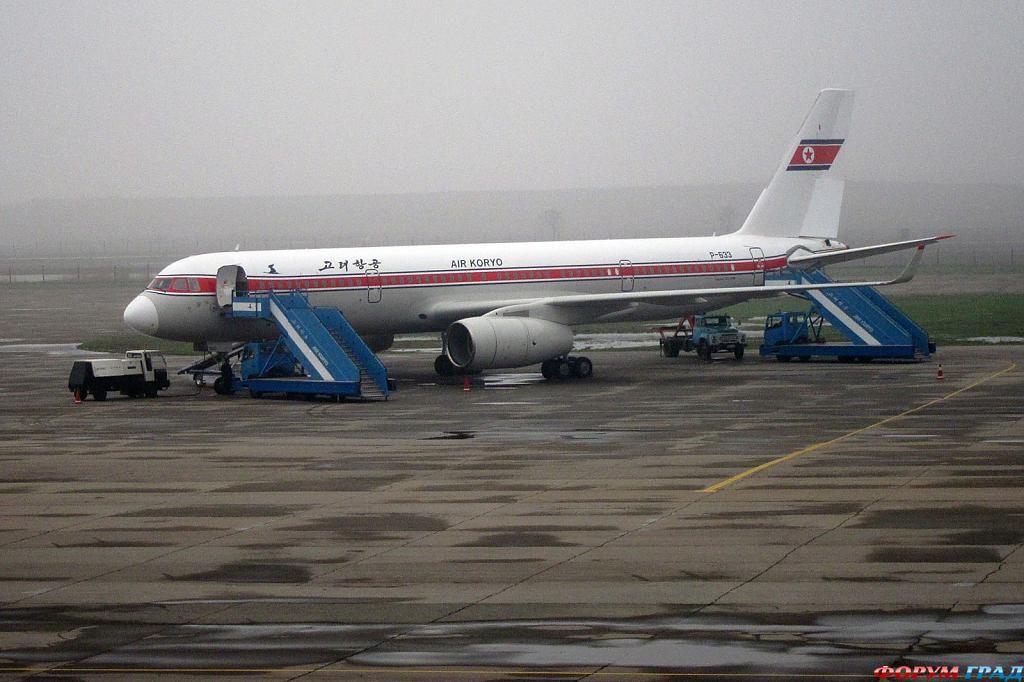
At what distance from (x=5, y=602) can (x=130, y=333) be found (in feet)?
169

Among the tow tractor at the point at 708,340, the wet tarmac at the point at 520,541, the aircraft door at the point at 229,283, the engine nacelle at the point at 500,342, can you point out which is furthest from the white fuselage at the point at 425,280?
the wet tarmac at the point at 520,541

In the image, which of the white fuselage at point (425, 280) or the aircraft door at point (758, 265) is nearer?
the white fuselage at point (425, 280)

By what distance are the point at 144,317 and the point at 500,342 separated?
10412 mm

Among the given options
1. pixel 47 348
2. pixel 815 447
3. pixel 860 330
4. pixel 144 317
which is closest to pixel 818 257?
pixel 860 330

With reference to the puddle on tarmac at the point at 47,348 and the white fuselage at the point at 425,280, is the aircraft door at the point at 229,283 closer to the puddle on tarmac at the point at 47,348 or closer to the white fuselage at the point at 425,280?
the white fuselage at the point at 425,280

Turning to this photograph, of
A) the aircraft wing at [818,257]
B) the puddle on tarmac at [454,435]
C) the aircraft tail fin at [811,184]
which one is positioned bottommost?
the puddle on tarmac at [454,435]

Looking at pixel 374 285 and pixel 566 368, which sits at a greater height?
pixel 374 285

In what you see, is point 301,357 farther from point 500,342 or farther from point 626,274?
point 626,274

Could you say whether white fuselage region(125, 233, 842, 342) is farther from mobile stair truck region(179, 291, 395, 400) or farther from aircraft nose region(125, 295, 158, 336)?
mobile stair truck region(179, 291, 395, 400)

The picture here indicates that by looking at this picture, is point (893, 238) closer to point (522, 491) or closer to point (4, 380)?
point (4, 380)

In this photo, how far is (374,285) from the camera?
142 ft

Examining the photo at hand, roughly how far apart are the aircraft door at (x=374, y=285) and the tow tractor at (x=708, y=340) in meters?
11.9

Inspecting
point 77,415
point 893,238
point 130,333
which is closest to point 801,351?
point 77,415

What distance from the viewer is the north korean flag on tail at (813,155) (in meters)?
52.0
